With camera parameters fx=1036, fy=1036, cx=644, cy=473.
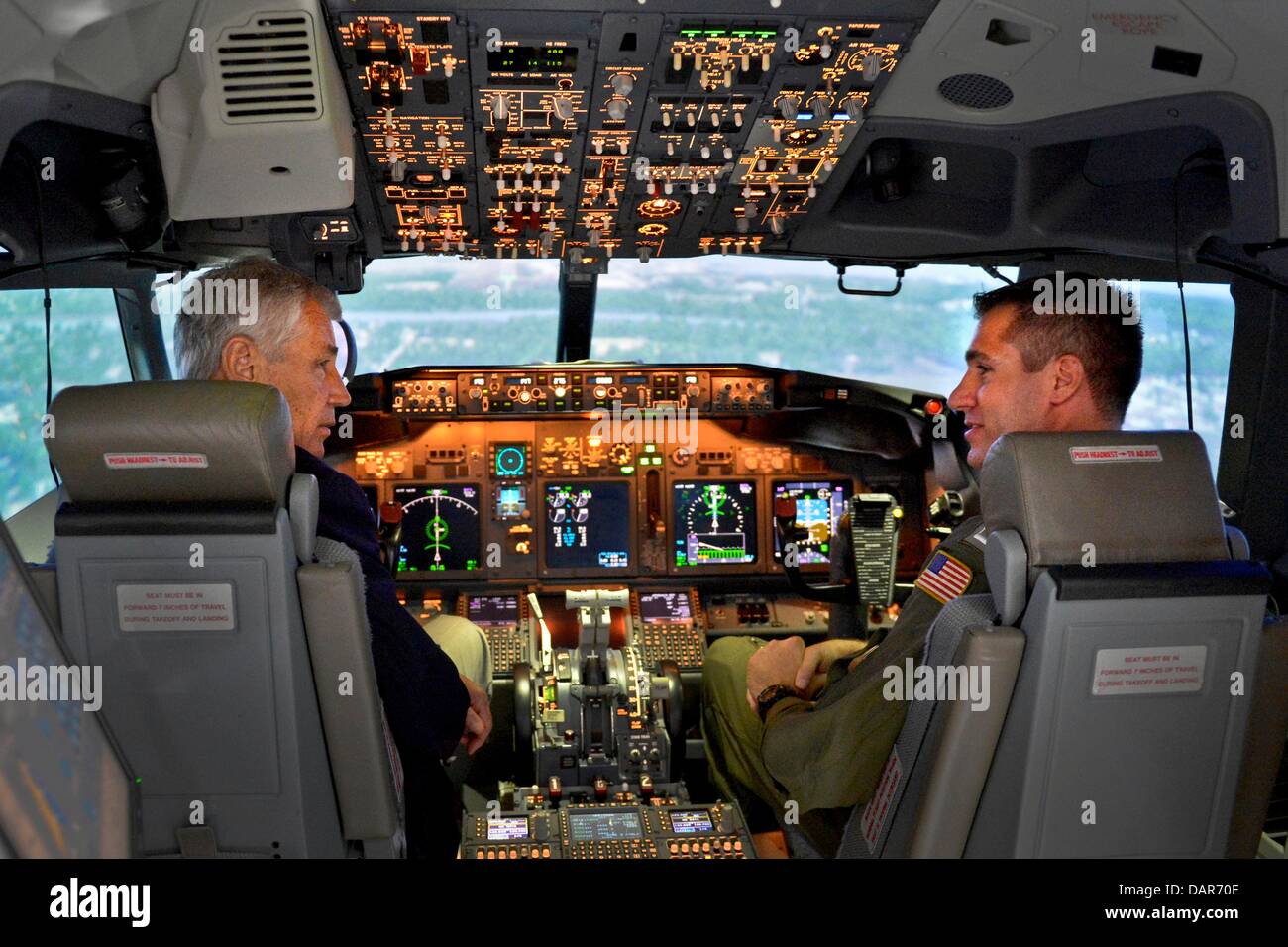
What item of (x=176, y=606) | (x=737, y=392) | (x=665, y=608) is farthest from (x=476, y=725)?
(x=737, y=392)

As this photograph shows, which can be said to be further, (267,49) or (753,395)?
(753,395)

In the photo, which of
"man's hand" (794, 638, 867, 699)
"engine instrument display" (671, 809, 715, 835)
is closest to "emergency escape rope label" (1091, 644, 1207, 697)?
"man's hand" (794, 638, 867, 699)

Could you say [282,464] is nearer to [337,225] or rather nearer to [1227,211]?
[337,225]

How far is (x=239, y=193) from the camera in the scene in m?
2.20

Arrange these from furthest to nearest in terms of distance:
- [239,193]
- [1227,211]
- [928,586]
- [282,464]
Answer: [1227,211], [239,193], [928,586], [282,464]

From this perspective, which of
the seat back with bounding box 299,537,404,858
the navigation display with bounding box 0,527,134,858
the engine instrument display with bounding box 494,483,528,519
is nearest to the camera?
the navigation display with bounding box 0,527,134,858

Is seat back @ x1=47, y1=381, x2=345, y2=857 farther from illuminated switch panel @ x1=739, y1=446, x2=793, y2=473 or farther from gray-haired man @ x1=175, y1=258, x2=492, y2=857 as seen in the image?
illuminated switch panel @ x1=739, y1=446, x2=793, y2=473

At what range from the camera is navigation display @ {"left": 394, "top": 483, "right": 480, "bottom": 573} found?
149 inches

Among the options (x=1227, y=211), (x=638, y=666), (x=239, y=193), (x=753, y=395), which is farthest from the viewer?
(x=753, y=395)

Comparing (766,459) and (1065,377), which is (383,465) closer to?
(766,459)

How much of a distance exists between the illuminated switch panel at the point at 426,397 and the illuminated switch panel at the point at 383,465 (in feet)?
0.62

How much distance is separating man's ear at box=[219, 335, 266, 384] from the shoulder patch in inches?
52.6
